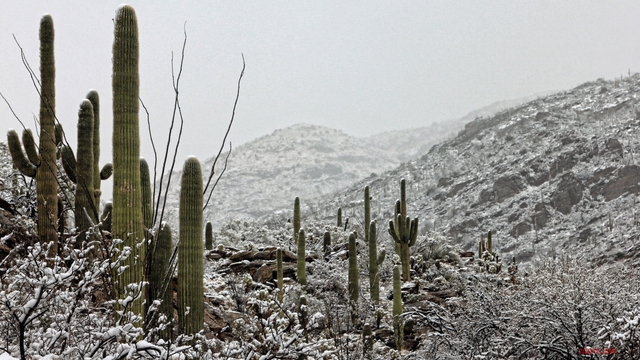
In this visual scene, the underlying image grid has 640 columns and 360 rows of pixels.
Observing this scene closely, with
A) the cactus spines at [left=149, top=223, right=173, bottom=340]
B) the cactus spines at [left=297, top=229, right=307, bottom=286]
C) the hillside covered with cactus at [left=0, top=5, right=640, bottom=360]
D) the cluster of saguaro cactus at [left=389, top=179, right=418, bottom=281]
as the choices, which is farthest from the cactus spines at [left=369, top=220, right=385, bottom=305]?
the cactus spines at [left=149, top=223, right=173, bottom=340]

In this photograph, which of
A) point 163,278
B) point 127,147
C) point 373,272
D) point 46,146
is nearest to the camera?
point 127,147

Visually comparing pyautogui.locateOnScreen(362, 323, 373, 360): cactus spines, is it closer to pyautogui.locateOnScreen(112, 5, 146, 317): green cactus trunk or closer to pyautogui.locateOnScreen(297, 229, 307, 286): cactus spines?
pyautogui.locateOnScreen(297, 229, 307, 286): cactus spines

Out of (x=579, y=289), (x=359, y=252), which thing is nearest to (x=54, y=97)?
(x=579, y=289)

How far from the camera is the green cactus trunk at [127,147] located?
4.47 metres

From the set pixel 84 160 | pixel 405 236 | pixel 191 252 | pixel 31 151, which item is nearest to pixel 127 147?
pixel 191 252

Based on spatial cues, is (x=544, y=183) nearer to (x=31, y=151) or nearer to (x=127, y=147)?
(x=31, y=151)

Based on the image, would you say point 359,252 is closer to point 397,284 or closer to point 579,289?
point 397,284

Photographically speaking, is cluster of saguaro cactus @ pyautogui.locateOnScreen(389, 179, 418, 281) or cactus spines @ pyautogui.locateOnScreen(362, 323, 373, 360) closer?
cactus spines @ pyautogui.locateOnScreen(362, 323, 373, 360)

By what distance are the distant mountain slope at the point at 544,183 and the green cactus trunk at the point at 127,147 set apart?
22717mm

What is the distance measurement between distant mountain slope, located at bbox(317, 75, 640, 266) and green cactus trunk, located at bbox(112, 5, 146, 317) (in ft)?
74.5

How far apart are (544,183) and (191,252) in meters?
40.8

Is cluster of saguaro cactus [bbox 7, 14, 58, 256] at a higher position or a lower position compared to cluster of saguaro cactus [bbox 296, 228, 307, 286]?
higher

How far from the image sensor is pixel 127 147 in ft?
15.1

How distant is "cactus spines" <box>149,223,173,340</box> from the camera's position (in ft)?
16.3
